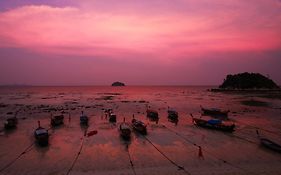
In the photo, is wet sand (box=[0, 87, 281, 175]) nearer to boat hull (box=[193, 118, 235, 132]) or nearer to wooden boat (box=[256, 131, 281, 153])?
wooden boat (box=[256, 131, 281, 153])

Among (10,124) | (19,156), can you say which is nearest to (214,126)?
(19,156)

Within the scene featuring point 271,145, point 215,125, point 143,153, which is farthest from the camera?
point 215,125

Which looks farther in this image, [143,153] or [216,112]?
[216,112]

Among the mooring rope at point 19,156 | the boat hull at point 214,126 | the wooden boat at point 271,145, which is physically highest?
the boat hull at point 214,126

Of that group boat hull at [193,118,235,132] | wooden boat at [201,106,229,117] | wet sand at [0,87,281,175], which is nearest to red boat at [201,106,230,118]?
wooden boat at [201,106,229,117]

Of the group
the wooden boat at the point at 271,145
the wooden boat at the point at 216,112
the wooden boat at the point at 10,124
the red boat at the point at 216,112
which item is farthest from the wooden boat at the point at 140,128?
the wooden boat at the point at 216,112

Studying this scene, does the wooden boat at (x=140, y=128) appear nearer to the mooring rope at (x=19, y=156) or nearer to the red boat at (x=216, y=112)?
the mooring rope at (x=19, y=156)

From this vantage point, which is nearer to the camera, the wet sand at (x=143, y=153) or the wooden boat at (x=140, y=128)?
the wet sand at (x=143, y=153)

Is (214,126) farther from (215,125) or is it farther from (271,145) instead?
(271,145)

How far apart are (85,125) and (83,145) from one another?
1772 centimetres

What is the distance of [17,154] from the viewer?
110ft

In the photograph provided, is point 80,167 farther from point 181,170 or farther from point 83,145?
point 181,170

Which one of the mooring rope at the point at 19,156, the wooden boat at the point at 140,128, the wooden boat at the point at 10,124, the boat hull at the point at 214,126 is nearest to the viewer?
the mooring rope at the point at 19,156

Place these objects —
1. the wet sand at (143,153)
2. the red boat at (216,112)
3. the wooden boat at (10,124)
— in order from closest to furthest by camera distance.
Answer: the wet sand at (143,153) < the wooden boat at (10,124) < the red boat at (216,112)
